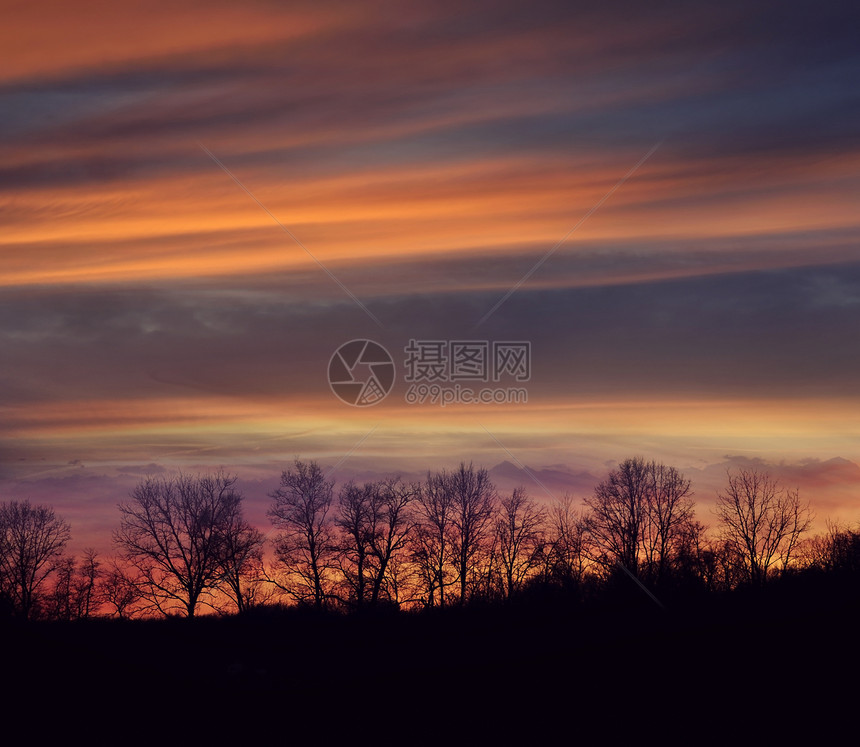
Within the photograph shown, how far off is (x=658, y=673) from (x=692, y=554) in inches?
1218

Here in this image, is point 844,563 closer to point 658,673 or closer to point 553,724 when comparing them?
point 658,673

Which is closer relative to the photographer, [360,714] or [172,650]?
[360,714]

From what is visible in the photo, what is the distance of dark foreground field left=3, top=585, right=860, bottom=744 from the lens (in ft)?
127

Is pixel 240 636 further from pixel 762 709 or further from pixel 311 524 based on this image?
pixel 762 709

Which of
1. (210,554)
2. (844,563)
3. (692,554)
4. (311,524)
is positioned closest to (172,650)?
(210,554)

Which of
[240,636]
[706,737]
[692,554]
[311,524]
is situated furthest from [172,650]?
[692,554]

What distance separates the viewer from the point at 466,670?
48.1 meters

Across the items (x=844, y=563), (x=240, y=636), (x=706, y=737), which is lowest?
(x=706, y=737)

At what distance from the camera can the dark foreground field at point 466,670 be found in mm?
38844

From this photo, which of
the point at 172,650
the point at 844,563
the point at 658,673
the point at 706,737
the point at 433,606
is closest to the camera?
the point at 706,737

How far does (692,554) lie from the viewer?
239 ft

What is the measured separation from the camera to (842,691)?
130 ft

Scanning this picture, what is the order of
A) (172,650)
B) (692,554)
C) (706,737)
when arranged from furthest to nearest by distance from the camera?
(692,554) < (172,650) < (706,737)

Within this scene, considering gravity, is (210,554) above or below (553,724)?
above
